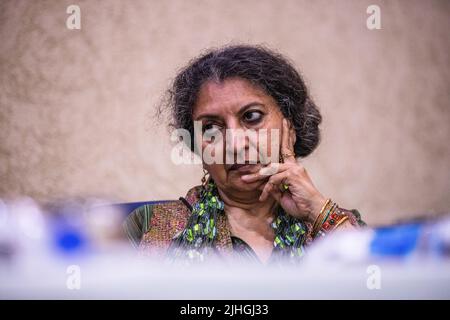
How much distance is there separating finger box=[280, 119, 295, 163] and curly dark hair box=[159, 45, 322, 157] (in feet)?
0.21

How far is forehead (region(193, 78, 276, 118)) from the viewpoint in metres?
1.43

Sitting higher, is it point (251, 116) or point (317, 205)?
point (251, 116)

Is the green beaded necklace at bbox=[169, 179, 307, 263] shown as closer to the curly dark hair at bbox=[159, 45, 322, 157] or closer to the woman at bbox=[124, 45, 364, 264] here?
the woman at bbox=[124, 45, 364, 264]

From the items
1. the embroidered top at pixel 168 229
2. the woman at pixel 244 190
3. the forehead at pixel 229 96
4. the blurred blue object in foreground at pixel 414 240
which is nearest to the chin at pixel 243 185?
the woman at pixel 244 190

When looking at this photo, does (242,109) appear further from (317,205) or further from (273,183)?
(317,205)

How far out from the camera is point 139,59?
6.12 feet

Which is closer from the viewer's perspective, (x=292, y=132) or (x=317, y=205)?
(x=317, y=205)

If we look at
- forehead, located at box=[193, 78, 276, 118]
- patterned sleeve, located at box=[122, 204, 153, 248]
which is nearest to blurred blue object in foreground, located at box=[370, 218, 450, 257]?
forehead, located at box=[193, 78, 276, 118]

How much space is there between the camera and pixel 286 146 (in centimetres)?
147

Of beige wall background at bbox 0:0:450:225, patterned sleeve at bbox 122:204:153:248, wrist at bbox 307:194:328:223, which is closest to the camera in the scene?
wrist at bbox 307:194:328:223

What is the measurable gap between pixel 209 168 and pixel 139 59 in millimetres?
648

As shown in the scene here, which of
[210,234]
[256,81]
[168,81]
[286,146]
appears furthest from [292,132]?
[168,81]

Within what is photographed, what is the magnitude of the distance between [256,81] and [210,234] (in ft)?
1.63
